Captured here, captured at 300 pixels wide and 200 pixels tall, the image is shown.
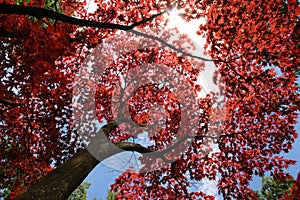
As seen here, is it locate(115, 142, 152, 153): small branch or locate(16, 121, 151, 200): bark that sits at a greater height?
locate(115, 142, 152, 153): small branch

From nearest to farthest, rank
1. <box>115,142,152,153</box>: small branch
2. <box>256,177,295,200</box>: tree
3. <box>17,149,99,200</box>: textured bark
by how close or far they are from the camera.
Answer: <box>17,149,99,200</box>: textured bark < <box>115,142,152,153</box>: small branch < <box>256,177,295,200</box>: tree

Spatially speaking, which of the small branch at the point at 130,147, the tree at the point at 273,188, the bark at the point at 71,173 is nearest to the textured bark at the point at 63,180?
the bark at the point at 71,173

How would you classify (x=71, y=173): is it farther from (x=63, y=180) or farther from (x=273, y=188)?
(x=273, y=188)

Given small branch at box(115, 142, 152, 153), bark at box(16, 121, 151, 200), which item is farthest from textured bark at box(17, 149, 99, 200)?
small branch at box(115, 142, 152, 153)

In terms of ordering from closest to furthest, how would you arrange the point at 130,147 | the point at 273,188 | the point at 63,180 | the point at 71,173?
1. the point at 63,180
2. the point at 71,173
3. the point at 130,147
4. the point at 273,188

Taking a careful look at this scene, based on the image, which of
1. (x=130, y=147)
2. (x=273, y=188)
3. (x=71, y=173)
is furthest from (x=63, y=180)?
(x=273, y=188)

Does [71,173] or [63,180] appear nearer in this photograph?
[63,180]

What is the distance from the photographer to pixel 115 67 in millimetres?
13711

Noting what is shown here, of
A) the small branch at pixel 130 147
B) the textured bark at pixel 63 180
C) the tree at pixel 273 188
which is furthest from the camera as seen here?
the tree at pixel 273 188

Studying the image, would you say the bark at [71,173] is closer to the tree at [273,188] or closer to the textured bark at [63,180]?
the textured bark at [63,180]

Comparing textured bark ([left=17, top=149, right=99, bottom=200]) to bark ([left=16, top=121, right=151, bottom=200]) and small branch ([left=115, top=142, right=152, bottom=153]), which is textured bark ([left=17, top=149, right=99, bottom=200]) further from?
small branch ([left=115, top=142, right=152, bottom=153])

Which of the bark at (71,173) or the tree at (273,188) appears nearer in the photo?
the bark at (71,173)

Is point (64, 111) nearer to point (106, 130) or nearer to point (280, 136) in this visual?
point (106, 130)

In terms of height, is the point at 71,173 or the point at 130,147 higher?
the point at 130,147
